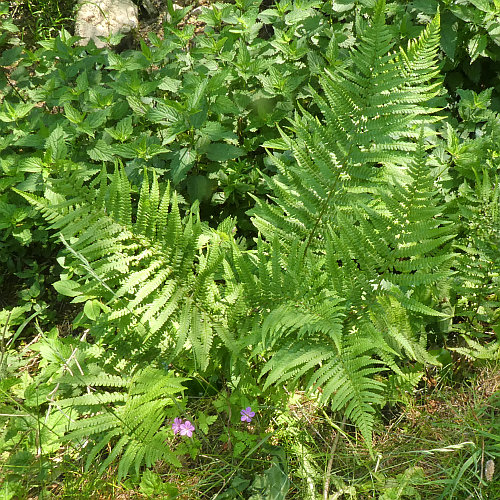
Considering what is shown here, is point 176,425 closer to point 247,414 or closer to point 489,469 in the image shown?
point 247,414

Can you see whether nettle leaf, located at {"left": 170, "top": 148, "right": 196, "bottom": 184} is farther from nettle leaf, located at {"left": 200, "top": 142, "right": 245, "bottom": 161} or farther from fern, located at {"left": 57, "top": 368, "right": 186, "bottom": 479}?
fern, located at {"left": 57, "top": 368, "right": 186, "bottom": 479}

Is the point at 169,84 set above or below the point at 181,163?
above

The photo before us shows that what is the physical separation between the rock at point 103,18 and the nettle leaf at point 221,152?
182 cm

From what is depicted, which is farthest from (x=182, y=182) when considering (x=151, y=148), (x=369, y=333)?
(x=369, y=333)

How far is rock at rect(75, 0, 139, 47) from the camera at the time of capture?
13.4ft

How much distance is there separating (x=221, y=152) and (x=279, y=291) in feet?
3.34

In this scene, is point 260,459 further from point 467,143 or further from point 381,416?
point 467,143

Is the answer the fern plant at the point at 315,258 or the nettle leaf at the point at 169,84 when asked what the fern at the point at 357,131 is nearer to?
the fern plant at the point at 315,258

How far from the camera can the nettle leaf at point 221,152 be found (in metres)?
2.70

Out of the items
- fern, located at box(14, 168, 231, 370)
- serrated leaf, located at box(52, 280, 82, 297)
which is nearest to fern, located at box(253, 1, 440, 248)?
fern, located at box(14, 168, 231, 370)

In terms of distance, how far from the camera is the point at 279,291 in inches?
79.7

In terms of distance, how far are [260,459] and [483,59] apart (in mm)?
2632

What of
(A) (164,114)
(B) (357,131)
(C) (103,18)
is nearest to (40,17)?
(C) (103,18)

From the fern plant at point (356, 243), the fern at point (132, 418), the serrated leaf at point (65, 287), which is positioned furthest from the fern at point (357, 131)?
the serrated leaf at point (65, 287)
